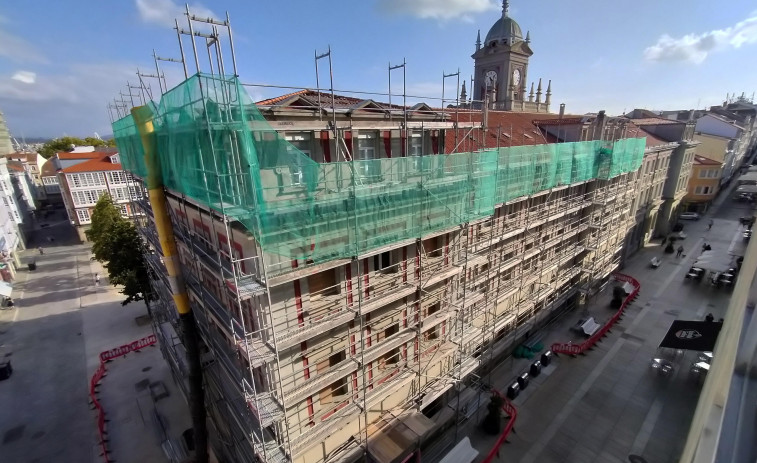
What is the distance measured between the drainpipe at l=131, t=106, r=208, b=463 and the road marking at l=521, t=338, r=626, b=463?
13.4 meters

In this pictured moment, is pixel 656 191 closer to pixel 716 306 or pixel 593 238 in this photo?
pixel 716 306

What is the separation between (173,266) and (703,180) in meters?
61.7

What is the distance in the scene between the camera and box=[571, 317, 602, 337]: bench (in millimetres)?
22969

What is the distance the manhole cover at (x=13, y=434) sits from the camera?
17.0 metres

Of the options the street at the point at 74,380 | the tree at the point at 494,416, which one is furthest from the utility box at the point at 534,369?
the street at the point at 74,380

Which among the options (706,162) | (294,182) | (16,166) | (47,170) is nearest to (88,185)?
(16,166)

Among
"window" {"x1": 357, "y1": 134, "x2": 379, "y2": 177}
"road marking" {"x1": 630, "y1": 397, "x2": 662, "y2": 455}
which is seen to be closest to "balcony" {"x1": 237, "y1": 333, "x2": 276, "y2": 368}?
"window" {"x1": 357, "y1": 134, "x2": 379, "y2": 177}

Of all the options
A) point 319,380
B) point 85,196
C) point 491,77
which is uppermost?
point 491,77

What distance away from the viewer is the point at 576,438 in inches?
632

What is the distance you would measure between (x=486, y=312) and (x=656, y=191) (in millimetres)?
31082

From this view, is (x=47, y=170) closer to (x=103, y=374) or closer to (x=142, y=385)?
(x=103, y=374)

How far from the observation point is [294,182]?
949 centimetres

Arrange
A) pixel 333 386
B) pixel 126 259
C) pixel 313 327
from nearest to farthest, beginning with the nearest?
pixel 313 327 → pixel 333 386 → pixel 126 259

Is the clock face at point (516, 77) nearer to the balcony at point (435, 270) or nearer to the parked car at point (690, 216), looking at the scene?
the parked car at point (690, 216)
